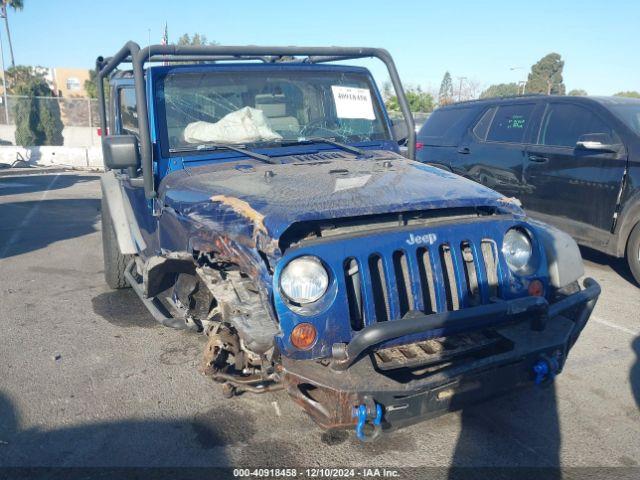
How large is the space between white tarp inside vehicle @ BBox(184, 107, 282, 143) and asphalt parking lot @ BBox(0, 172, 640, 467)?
1556 mm

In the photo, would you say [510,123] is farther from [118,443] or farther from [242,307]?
[118,443]

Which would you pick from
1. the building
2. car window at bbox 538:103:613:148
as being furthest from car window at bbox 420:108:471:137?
the building

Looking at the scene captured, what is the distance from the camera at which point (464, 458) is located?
111 inches

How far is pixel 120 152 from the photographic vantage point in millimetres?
3418

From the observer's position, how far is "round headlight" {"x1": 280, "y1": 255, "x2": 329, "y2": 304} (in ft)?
8.01

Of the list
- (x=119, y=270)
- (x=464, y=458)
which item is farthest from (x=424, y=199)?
(x=119, y=270)

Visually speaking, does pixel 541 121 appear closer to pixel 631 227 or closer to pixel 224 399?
pixel 631 227

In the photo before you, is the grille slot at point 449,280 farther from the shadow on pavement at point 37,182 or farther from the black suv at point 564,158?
the shadow on pavement at point 37,182

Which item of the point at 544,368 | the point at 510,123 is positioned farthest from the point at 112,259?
the point at 510,123

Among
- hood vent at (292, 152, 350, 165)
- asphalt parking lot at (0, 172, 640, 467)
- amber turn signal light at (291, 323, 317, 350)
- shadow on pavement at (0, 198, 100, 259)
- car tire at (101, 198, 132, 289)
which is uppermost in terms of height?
hood vent at (292, 152, 350, 165)

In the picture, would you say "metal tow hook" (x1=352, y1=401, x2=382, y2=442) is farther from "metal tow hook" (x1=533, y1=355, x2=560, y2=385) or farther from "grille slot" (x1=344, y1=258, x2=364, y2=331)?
"metal tow hook" (x1=533, y1=355, x2=560, y2=385)

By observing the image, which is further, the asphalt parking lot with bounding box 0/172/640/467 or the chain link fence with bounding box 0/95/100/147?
the chain link fence with bounding box 0/95/100/147

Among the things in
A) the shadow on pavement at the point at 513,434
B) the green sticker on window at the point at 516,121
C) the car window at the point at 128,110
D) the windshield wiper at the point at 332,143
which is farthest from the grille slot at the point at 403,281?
the green sticker on window at the point at 516,121

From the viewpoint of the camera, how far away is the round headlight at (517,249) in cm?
296
